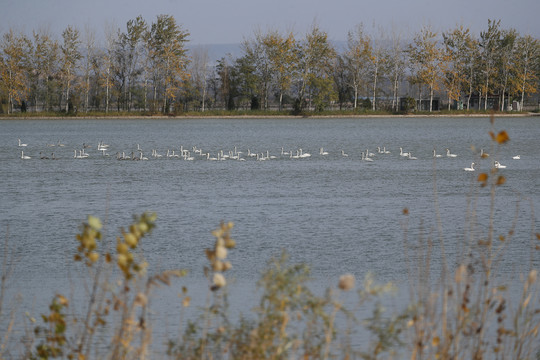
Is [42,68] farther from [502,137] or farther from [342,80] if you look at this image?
[502,137]

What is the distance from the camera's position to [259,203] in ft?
64.3

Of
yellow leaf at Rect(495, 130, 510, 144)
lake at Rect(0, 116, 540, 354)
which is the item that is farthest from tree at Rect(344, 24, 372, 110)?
yellow leaf at Rect(495, 130, 510, 144)

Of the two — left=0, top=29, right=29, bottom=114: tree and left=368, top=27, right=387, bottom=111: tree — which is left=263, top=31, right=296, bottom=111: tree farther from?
left=0, top=29, right=29, bottom=114: tree

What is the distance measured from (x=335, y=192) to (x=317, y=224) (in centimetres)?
595

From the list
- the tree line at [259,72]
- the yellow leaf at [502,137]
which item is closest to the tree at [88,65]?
the tree line at [259,72]

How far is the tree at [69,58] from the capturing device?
70.1m

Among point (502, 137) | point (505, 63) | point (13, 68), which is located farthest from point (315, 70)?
point (502, 137)

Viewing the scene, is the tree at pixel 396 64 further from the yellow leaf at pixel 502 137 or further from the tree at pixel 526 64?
the yellow leaf at pixel 502 137

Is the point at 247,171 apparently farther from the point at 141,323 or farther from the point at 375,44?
the point at 375,44

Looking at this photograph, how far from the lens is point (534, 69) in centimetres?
7606

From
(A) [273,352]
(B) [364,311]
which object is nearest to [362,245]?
(B) [364,311]

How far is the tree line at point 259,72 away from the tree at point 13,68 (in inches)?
3.8

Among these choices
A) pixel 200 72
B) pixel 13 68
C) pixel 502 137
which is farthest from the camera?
pixel 200 72

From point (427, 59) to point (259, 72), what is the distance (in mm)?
16398
